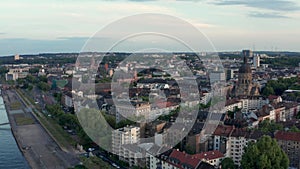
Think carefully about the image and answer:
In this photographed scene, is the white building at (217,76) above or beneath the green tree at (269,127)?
above

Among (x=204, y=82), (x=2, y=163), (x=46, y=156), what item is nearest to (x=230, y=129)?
(x=46, y=156)

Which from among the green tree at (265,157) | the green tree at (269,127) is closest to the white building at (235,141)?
the green tree at (269,127)

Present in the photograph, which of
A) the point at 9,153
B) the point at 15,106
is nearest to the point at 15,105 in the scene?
the point at 15,106

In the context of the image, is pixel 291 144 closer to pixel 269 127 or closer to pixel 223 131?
pixel 269 127

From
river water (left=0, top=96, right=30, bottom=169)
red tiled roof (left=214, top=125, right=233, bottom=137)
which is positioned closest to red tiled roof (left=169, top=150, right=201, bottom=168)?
red tiled roof (left=214, top=125, right=233, bottom=137)

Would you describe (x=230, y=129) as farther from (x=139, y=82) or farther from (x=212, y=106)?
(x=139, y=82)

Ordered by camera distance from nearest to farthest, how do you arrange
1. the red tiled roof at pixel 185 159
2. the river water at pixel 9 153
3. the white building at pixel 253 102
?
the red tiled roof at pixel 185 159
the river water at pixel 9 153
the white building at pixel 253 102

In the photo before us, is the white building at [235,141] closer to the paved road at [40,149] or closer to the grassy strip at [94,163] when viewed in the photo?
the grassy strip at [94,163]
